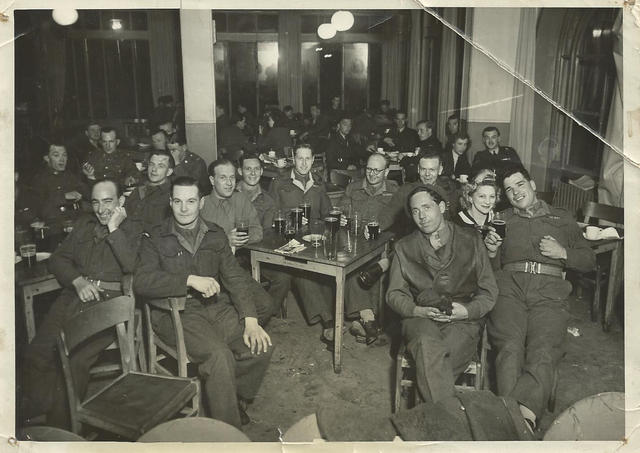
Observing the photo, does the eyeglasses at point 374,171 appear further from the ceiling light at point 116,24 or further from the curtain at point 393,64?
the ceiling light at point 116,24

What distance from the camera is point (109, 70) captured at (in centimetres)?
1130

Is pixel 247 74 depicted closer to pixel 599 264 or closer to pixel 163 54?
pixel 163 54

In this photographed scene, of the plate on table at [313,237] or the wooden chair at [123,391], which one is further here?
the plate on table at [313,237]

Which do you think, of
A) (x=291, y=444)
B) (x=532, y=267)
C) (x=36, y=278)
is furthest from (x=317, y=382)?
(x=36, y=278)

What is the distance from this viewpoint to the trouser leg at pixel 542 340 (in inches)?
102

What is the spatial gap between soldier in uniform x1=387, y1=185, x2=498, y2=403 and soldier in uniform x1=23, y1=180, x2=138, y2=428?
5.52 ft

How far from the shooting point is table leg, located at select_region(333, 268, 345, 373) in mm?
3135

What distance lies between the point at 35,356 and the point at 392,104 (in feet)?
37.1

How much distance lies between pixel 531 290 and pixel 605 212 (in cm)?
147

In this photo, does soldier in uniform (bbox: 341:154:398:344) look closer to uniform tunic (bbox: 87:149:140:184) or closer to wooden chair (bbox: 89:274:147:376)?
wooden chair (bbox: 89:274:147:376)

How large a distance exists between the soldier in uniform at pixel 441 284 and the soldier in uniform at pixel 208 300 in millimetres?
837

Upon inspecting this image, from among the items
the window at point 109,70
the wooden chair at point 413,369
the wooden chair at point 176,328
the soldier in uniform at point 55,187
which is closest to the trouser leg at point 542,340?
the wooden chair at point 413,369

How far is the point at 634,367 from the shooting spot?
2.02 meters

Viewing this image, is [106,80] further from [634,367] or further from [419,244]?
[634,367]
